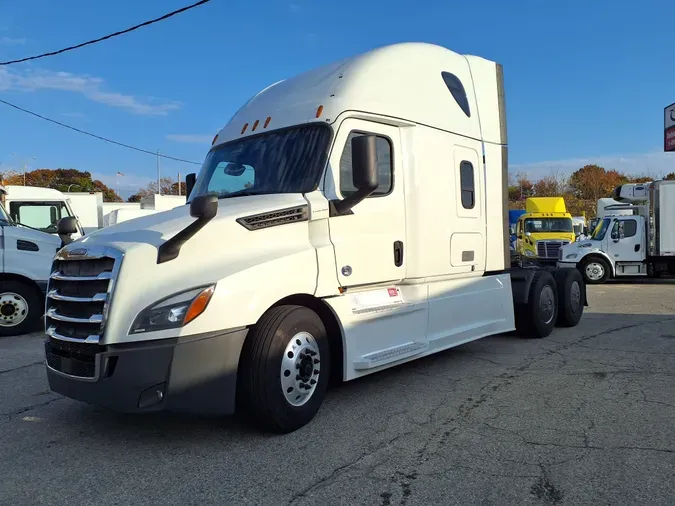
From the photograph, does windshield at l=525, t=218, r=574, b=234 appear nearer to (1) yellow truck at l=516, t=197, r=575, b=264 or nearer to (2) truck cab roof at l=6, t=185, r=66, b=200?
(1) yellow truck at l=516, t=197, r=575, b=264

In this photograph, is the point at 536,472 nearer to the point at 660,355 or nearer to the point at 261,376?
the point at 261,376

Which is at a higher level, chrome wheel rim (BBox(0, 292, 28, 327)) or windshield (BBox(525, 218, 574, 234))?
windshield (BBox(525, 218, 574, 234))

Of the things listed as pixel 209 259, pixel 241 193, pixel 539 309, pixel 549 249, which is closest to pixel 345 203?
pixel 241 193

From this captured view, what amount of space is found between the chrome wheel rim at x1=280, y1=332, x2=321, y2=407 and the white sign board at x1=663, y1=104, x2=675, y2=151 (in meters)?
25.0

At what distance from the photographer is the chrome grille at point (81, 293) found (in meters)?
3.93

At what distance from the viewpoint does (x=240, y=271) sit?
4.07 m

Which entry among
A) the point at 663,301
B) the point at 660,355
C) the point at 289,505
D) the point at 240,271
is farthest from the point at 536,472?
the point at 663,301

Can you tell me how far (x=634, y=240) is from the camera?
1886 cm

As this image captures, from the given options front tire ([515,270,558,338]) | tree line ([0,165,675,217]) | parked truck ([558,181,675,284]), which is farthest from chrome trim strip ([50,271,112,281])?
tree line ([0,165,675,217])

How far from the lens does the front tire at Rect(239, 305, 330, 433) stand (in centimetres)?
416

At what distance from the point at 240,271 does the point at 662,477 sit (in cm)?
305

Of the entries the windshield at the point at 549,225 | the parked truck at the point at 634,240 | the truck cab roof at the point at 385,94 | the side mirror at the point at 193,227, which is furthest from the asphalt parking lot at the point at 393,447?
the windshield at the point at 549,225

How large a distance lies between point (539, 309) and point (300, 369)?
505 cm

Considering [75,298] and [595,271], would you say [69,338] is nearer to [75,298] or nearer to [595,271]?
[75,298]
